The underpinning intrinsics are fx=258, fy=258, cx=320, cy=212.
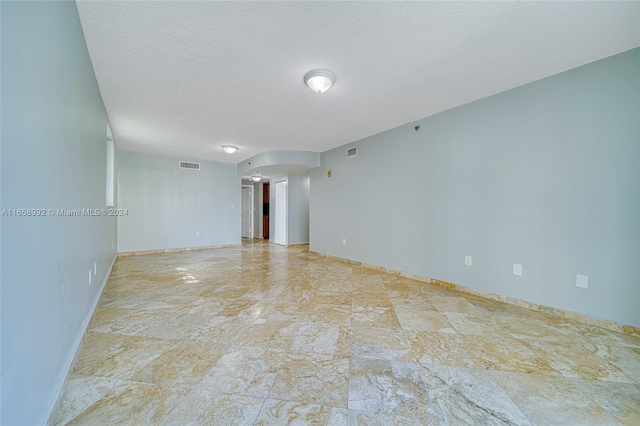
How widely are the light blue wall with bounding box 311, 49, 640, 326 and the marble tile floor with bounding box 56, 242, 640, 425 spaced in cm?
44

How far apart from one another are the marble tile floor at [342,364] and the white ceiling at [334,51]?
8.15 feet

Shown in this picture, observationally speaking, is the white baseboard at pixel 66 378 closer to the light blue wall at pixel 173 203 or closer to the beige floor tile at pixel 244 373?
the beige floor tile at pixel 244 373

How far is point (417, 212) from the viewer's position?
13.4ft

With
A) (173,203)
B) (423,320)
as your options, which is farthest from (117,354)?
(173,203)

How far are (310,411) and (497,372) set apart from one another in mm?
1317

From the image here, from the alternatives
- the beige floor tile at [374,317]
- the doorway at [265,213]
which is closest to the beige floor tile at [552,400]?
the beige floor tile at [374,317]

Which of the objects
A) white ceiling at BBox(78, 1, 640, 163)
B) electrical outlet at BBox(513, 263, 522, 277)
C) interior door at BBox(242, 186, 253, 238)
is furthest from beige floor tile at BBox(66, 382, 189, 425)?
interior door at BBox(242, 186, 253, 238)

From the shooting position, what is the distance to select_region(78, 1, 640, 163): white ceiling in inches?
73.6

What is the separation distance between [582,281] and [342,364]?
2.60m

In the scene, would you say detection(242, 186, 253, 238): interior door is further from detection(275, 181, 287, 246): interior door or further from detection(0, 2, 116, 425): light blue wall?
detection(0, 2, 116, 425): light blue wall

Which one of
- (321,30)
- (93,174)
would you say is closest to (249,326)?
(93,174)

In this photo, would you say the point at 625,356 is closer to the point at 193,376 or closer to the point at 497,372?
the point at 497,372

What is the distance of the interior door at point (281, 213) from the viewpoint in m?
7.82

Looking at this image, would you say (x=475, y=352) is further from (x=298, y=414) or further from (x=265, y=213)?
(x=265, y=213)
